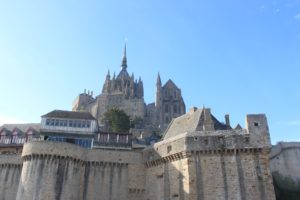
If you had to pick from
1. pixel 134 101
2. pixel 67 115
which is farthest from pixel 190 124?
pixel 134 101

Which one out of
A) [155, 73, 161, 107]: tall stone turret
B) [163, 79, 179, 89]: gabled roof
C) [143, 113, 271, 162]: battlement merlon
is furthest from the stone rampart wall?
[163, 79, 179, 89]: gabled roof

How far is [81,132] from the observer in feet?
143

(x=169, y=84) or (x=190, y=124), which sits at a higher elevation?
(x=169, y=84)

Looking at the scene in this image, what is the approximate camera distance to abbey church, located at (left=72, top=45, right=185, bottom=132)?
103375 millimetres

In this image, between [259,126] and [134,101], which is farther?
[134,101]

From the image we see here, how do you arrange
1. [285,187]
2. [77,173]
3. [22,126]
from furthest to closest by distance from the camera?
[22,126] → [285,187] → [77,173]

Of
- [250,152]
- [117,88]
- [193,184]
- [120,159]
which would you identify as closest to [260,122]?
[250,152]

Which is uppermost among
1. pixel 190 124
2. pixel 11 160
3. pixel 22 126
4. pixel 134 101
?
pixel 134 101

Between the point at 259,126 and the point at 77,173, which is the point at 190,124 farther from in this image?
the point at 77,173

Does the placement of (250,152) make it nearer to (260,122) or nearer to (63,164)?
A: (260,122)

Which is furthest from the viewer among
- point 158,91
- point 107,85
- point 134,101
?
point 158,91

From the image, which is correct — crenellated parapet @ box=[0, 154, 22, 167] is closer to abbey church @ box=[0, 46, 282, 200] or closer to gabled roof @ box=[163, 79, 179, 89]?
abbey church @ box=[0, 46, 282, 200]

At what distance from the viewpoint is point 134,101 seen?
105m

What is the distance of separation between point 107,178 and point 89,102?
7594 cm
